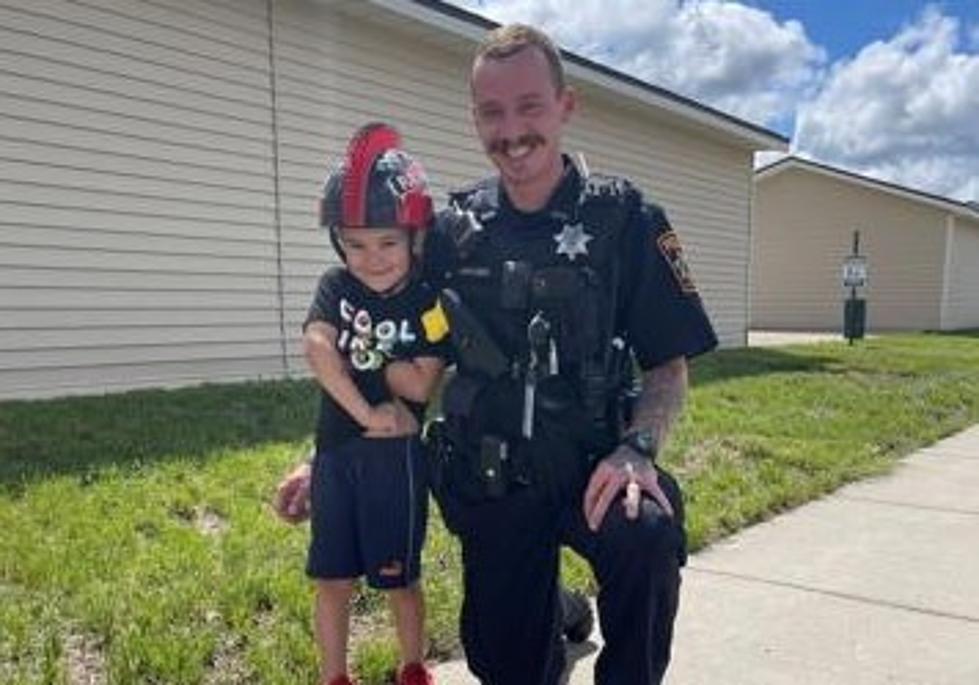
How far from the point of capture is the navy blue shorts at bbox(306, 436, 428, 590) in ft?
9.82

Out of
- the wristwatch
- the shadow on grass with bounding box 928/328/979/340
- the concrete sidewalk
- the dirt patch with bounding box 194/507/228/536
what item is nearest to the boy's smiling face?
the wristwatch

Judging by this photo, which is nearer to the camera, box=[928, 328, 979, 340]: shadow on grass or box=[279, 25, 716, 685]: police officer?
box=[279, 25, 716, 685]: police officer

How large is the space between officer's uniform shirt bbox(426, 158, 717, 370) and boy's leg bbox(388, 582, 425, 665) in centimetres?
70

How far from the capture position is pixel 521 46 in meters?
2.95

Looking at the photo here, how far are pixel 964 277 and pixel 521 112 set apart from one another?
33.3m

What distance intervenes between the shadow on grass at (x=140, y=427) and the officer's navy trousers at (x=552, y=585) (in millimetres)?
3075

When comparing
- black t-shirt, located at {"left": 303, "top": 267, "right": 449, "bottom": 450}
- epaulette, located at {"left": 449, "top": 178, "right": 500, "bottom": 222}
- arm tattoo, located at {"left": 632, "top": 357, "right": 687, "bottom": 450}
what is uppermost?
epaulette, located at {"left": 449, "top": 178, "right": 500, "bottom": 222}

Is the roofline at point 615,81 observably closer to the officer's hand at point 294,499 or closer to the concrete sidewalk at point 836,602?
the concrete sidewalk at point 836,602

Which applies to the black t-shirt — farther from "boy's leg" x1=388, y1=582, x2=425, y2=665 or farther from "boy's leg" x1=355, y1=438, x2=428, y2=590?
"boy's leg" x1=388, y1=582, x2=425, y2=665

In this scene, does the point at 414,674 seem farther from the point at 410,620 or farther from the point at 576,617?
the point at 576,617

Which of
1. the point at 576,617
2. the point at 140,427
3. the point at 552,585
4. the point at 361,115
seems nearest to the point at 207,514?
the point at 140,427

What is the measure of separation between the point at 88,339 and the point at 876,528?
558cm

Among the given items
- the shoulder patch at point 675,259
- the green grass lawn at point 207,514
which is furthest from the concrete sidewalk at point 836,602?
the shoulder patch at point 675,259

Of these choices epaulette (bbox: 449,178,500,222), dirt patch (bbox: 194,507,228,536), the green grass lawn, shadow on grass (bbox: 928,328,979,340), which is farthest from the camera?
shadow on grass (bbox: 928,328,979,340)
